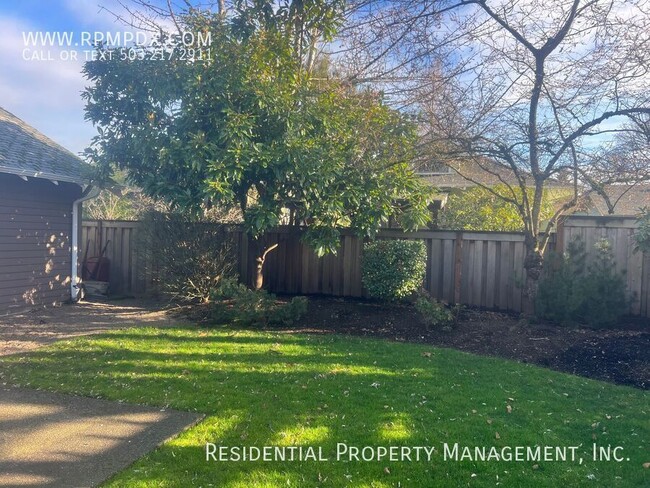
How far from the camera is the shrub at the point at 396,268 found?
342 inches

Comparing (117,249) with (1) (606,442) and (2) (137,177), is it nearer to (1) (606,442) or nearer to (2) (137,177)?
(2) (137,177)

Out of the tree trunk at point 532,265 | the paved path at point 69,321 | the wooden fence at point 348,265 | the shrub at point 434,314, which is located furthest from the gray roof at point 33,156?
the tree trunk at point 532,265

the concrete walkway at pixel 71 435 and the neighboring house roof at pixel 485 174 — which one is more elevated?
the neighboring house roof at pixel 485 174

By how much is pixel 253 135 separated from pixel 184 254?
10.4ft

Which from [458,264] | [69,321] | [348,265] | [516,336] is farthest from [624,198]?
[69,321]

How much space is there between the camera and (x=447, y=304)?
30.8ft

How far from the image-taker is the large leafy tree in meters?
7.21

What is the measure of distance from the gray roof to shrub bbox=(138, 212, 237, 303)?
5.32ft

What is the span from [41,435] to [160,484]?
144 centimetres

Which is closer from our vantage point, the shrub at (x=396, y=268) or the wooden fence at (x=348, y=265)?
the shrub at (x=396, y=268)

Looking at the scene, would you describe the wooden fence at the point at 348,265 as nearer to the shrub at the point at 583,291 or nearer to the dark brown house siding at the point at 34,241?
the shrub at the point at 583,291

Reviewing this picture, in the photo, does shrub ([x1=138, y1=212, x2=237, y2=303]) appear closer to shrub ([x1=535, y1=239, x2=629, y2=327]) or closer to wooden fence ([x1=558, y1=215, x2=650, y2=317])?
shrub ([x1=535, y1=239, x2=629, y2=327])

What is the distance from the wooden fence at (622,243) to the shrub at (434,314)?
8.21 feet

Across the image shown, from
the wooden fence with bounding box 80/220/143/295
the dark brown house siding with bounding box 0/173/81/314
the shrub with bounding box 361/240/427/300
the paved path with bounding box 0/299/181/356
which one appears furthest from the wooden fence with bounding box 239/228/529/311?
the dark brown house siding with bounding box 0/173/81/314
